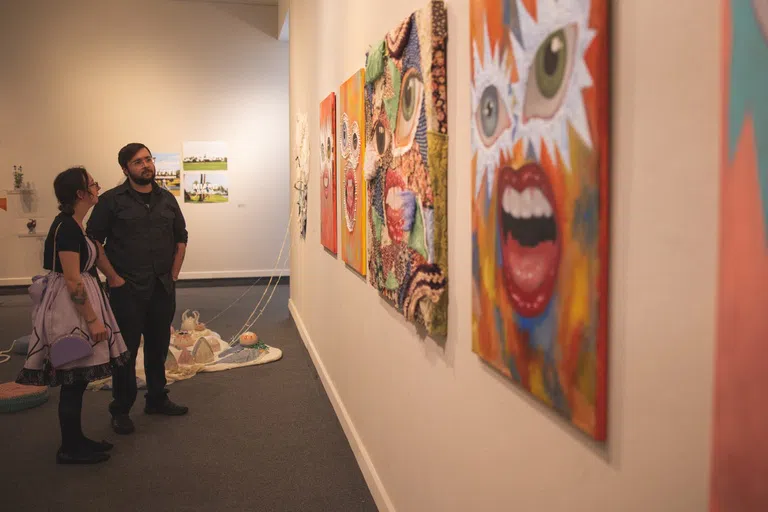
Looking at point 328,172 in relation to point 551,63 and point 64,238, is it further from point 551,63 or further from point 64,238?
point 551,63

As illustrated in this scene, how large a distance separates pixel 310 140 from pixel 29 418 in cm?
256

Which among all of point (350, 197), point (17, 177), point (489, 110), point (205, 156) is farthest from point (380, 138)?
point (17, 177)

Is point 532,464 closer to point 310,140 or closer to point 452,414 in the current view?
point 452,414

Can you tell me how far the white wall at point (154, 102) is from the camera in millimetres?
8164

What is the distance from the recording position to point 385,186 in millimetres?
2406

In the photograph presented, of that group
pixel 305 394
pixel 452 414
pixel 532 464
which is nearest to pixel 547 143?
pixel 532 464

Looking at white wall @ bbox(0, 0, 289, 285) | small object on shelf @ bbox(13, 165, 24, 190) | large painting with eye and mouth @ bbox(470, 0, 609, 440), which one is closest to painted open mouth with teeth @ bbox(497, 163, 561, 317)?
large painting with eye and mouth @ bbox(470, 0, 609, 440)

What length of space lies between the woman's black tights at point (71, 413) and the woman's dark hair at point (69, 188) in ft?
2.76

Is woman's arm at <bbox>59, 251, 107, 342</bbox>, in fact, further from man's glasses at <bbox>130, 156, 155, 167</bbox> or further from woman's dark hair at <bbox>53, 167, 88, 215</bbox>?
man's glasses at <bbox>130, 156, 155, 167</bbox>

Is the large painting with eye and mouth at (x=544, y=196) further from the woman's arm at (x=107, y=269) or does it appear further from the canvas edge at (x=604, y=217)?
the woman's arm at (x=107, y=269)

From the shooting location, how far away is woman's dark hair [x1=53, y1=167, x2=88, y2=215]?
3.05 metres

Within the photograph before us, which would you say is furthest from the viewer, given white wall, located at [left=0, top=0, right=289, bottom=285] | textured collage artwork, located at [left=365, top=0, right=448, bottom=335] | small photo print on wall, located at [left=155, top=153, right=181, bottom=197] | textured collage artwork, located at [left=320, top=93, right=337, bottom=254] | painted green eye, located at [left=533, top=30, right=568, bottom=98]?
small photo print on wall, located at [left=155, top=153, right=181, bottom=197]

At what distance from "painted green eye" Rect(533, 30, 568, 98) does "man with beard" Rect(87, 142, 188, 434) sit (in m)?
2.71

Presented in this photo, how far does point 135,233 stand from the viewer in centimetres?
357
